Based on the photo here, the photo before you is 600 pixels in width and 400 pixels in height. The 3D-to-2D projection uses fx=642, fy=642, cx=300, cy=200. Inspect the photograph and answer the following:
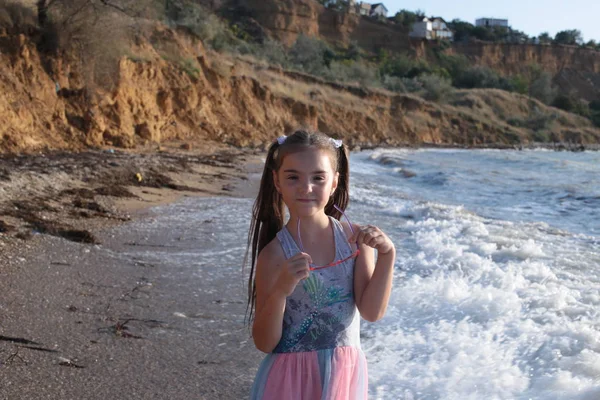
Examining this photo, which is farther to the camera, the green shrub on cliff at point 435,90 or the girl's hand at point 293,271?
the green shrub on cliff at point 435,90

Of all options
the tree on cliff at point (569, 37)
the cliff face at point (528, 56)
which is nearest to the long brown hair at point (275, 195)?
the cliff face at point (528, 56)

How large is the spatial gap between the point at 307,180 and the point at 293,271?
1.21ft

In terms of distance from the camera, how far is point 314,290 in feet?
6.91

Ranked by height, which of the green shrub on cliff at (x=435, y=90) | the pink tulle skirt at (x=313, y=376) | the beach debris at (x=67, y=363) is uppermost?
the green shrub on cliff at (x=435, y=90)

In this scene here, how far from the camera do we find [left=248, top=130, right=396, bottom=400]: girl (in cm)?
204

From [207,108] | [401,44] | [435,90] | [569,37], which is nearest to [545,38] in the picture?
[569,37]

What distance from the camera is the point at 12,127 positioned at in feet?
41.0

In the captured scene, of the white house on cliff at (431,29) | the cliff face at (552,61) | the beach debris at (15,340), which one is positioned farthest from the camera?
the white house on cliff at (431,29)

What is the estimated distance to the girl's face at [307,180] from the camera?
216 centimetres

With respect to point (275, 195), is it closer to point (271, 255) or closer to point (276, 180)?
point (276, 180)

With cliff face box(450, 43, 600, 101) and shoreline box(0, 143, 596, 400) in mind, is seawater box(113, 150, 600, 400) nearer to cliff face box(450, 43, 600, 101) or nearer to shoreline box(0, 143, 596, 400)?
shoreline box(0, 143, 596, 400)

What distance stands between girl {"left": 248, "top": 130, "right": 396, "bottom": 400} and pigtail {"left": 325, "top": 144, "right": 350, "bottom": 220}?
0.29 feet

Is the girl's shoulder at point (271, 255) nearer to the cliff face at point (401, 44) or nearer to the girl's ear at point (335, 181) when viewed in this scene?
the girl's ear at point (335, 181)

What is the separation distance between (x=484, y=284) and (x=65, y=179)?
6.83 m
